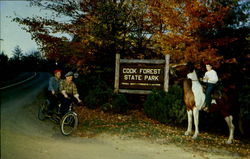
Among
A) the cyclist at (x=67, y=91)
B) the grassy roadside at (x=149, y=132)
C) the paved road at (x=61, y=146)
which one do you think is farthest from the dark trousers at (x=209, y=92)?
the cyclist at (x=67, y=91)

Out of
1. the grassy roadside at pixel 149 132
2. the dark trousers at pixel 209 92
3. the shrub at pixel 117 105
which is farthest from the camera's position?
the shrub at pixel 117 105

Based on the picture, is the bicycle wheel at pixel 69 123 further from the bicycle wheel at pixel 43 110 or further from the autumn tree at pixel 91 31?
the autumn tree at pixel 91 31

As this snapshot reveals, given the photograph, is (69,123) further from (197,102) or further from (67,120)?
(197,102)

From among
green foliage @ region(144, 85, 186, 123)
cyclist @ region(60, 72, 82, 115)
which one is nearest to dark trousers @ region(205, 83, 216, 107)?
green foliage @ region(144, 85, 186, 123)

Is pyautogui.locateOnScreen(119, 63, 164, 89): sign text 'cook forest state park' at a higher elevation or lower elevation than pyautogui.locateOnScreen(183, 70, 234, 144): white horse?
higher

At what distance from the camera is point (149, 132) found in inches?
379

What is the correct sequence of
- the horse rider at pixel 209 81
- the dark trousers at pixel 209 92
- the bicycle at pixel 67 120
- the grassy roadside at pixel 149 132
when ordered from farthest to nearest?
the dark trousers at pixel 209 92 < the horse rider at pixel 209 81 < the grassy roadside at pixel 149 132 < the bicycle at pixel 67 120

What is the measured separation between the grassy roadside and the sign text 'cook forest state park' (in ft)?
5.11

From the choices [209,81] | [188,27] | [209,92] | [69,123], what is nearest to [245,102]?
[209,92]

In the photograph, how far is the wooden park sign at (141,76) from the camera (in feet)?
41.0

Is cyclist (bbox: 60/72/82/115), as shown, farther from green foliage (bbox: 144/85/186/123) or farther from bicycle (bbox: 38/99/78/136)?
green foliage (bbox: 144/85/186/123)

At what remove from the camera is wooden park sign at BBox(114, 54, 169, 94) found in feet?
41.0

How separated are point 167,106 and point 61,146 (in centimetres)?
550

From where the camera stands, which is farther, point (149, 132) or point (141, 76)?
point (141, 76)
